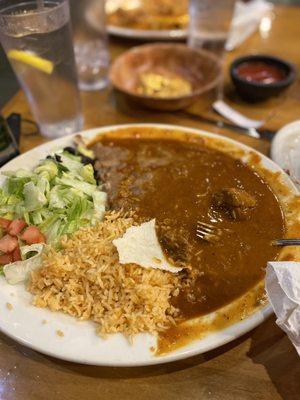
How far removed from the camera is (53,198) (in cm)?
196

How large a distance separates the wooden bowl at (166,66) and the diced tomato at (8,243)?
1.40m

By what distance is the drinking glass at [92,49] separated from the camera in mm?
3027

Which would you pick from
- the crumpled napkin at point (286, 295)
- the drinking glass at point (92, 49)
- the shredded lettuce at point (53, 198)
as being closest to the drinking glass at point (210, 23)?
the drinking glass at point (92, 49)

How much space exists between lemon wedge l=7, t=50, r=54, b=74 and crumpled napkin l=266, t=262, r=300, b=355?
1.74 metres

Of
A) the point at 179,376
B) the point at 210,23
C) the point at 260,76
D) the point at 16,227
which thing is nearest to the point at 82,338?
the point at 179,376

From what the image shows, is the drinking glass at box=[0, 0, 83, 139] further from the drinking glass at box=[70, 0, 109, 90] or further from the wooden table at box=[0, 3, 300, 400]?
the wooden table at box=[0, 3, 300, 400]

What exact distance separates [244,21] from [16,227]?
2.89 meters

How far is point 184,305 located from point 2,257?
83 centimetres

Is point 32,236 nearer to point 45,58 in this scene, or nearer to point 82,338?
point 82,338

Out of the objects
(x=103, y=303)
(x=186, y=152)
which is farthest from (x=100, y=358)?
(x=186, y=152)

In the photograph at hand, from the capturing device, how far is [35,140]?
2.66 metres

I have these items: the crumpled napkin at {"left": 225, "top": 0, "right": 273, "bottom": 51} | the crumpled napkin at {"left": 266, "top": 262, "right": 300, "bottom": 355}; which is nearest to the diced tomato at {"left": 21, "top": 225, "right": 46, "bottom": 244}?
the crumpled napkin at {"left": 266, "top": 262, "right": 300, "bottom": 355}

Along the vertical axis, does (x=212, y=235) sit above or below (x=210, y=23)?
below

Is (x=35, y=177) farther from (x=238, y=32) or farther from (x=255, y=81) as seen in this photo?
(x=238, y=32)
